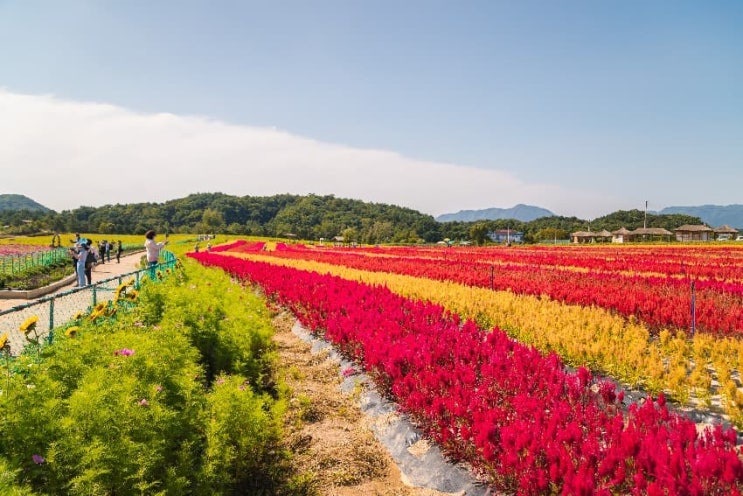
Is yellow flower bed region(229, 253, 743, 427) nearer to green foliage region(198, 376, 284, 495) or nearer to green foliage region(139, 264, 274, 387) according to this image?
green foliage region(139, 264, 274, 387)

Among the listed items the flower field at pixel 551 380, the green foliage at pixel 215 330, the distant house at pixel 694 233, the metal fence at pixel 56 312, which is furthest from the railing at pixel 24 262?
the distant house at pixel 694 233

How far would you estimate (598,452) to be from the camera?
3.32m

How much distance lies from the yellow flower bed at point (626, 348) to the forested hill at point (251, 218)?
2646 inches

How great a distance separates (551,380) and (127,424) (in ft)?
12.8

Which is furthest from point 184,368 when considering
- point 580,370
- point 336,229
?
point 336,229

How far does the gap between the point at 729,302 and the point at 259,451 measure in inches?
400

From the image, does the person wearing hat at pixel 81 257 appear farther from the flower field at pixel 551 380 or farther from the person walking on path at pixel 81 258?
the flower field at pixel 551 380

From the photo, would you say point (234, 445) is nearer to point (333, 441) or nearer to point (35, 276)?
point (333, 441)

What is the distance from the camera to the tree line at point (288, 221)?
89.8 metres

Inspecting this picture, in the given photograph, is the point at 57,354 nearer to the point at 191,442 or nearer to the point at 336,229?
the point at 191,442

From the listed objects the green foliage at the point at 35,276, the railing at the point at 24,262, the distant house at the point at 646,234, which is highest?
the distant house at the point at 646,234

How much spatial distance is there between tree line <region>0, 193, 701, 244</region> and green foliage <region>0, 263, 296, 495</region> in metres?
70.5

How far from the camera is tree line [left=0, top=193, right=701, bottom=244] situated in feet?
294

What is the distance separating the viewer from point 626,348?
6.32m
